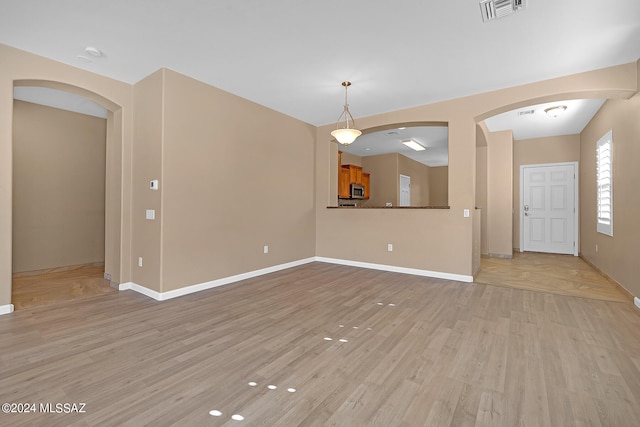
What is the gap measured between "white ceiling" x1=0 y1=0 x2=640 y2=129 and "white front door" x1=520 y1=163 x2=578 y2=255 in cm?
411

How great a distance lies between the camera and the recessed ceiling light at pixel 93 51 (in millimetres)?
3049

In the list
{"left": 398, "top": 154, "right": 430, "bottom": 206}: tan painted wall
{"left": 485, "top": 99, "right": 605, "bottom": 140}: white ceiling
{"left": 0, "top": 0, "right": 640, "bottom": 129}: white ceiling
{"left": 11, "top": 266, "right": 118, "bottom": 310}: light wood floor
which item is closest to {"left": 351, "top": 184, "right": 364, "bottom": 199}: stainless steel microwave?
{"left": 398, "top": 154, "right": 430, "bottom": 206}: tan painted wall

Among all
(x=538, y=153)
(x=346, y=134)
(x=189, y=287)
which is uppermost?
(x=538, y=153)

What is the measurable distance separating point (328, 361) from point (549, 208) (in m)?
7.21

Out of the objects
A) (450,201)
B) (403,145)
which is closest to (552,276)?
(450,201)

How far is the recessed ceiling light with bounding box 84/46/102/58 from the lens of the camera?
10.0 ft

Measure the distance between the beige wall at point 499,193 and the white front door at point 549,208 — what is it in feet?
3.37

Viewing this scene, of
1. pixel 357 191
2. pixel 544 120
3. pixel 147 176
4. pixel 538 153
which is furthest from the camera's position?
pixel 357 191

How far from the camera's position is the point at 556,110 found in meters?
4.95

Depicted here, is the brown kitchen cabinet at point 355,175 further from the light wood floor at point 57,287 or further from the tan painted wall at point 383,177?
the light wood floor at point 57,287

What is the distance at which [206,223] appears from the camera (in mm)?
3939

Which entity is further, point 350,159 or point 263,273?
point 350,159

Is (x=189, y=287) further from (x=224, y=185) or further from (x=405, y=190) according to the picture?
(x=405, y=190)

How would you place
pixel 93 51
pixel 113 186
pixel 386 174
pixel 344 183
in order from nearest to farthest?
pixel 93 51
pixel 113 186
pixel 344 183
pixel 386 174
